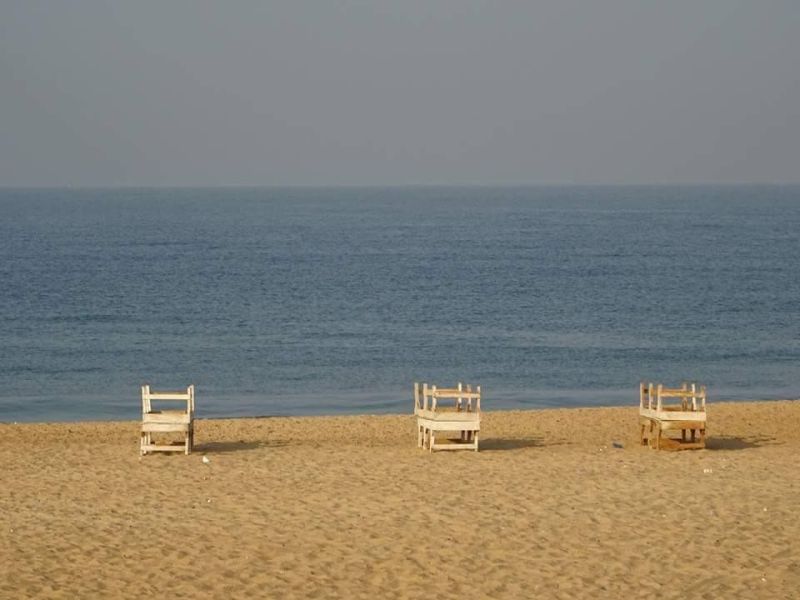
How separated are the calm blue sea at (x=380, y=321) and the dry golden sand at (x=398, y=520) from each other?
10916 millimetres

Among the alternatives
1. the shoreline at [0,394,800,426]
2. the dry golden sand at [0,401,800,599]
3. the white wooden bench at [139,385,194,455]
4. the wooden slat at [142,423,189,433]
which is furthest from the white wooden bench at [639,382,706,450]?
the wooden slat at [142,423,189,433]

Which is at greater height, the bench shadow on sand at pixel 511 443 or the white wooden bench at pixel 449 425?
the white wooden bench at pixel 449 425

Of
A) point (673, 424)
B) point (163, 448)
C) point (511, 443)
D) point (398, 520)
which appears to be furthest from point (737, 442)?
point (163, 448)

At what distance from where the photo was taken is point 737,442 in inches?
1005

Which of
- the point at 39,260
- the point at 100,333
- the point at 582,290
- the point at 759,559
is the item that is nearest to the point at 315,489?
the point at 759,559

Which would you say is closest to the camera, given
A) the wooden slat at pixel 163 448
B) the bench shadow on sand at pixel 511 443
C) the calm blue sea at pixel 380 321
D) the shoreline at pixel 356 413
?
the wooden slat at pixel 163 448

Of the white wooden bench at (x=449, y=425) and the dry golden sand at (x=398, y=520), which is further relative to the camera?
the white wooden bench at (x=449, y=425)

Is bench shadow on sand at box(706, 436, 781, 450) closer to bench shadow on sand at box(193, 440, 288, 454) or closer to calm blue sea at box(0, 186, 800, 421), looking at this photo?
bench shadow on sand at box(193, 440, 288, 454)

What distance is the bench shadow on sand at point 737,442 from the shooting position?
24812mm

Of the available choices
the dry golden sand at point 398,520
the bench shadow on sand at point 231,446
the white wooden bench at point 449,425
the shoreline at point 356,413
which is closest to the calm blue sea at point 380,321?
the shoreline at point 356,413

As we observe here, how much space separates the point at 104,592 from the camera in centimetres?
1419

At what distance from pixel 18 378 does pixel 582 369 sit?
1705cm

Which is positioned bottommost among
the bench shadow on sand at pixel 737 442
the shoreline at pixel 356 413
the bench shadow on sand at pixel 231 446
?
the shoreline at pixel 356 413

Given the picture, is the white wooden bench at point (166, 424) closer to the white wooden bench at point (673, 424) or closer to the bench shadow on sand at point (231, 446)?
the bench shadow on sand at point (231, 446)
